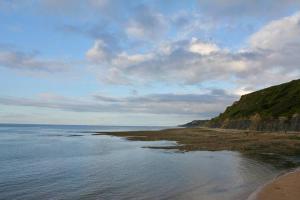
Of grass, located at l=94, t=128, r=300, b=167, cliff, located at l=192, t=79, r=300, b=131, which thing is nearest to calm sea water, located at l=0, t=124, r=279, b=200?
grass, located at l=94, t=128, r=300, b=167

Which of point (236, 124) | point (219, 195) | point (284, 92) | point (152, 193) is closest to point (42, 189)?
point (152, 193)

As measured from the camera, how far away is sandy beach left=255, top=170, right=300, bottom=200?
18.3 metres

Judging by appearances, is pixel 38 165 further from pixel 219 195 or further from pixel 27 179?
pixel 219 195

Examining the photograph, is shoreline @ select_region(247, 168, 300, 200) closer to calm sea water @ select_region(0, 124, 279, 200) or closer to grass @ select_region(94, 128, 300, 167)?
calm sea water @ select_region(0, 124, 279, 200)

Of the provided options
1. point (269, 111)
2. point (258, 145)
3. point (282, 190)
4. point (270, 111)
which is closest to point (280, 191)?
point (282, 190)

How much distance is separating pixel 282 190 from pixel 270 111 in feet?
299

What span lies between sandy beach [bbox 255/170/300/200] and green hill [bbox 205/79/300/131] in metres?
68.3

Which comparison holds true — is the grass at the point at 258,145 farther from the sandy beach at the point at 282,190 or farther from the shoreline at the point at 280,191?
the shoreline at the point at 280,191

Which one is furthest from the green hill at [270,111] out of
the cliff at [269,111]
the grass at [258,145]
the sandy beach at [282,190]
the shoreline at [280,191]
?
the shoreline at [280,191]

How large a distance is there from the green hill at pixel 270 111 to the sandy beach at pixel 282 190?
224ft

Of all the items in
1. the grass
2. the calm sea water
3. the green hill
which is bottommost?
the calm sea water

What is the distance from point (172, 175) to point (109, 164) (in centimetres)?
1014

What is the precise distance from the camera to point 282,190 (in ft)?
65.4

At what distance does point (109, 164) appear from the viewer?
37031 millimetres
